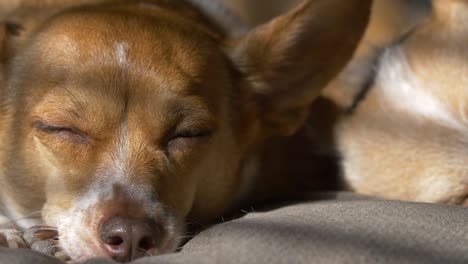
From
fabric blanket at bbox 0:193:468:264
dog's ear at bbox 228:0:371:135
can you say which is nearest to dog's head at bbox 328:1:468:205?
dog's ear at bbox 228:0:371:135

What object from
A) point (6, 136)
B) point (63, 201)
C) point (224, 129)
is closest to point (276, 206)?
point (224, 129)

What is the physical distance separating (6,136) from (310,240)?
1.02m

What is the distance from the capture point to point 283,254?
176 cm

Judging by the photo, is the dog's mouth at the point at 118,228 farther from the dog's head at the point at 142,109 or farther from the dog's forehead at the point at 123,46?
the dog's forehead at the point at 123,46

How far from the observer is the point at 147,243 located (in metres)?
1.93

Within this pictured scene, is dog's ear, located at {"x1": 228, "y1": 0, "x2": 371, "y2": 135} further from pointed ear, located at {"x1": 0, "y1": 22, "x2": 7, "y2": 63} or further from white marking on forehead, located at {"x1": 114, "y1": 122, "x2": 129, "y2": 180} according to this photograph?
pointed ear, located at {"x1": 0, "y1": 22, "x2": 7, "y2": 63}

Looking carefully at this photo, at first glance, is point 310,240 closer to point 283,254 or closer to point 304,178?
point 283,254

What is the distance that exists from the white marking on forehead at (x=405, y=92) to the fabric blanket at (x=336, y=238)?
0.87 meters

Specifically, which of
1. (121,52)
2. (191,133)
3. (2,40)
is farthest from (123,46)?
(2,40)

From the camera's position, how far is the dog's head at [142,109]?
79.7 inches

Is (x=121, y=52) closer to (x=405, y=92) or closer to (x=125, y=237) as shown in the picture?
(x=125, y=237)

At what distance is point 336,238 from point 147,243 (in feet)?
1.46

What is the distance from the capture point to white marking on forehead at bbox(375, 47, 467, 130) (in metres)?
2.97

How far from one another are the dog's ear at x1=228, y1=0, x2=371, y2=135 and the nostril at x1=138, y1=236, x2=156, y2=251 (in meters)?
0.82
